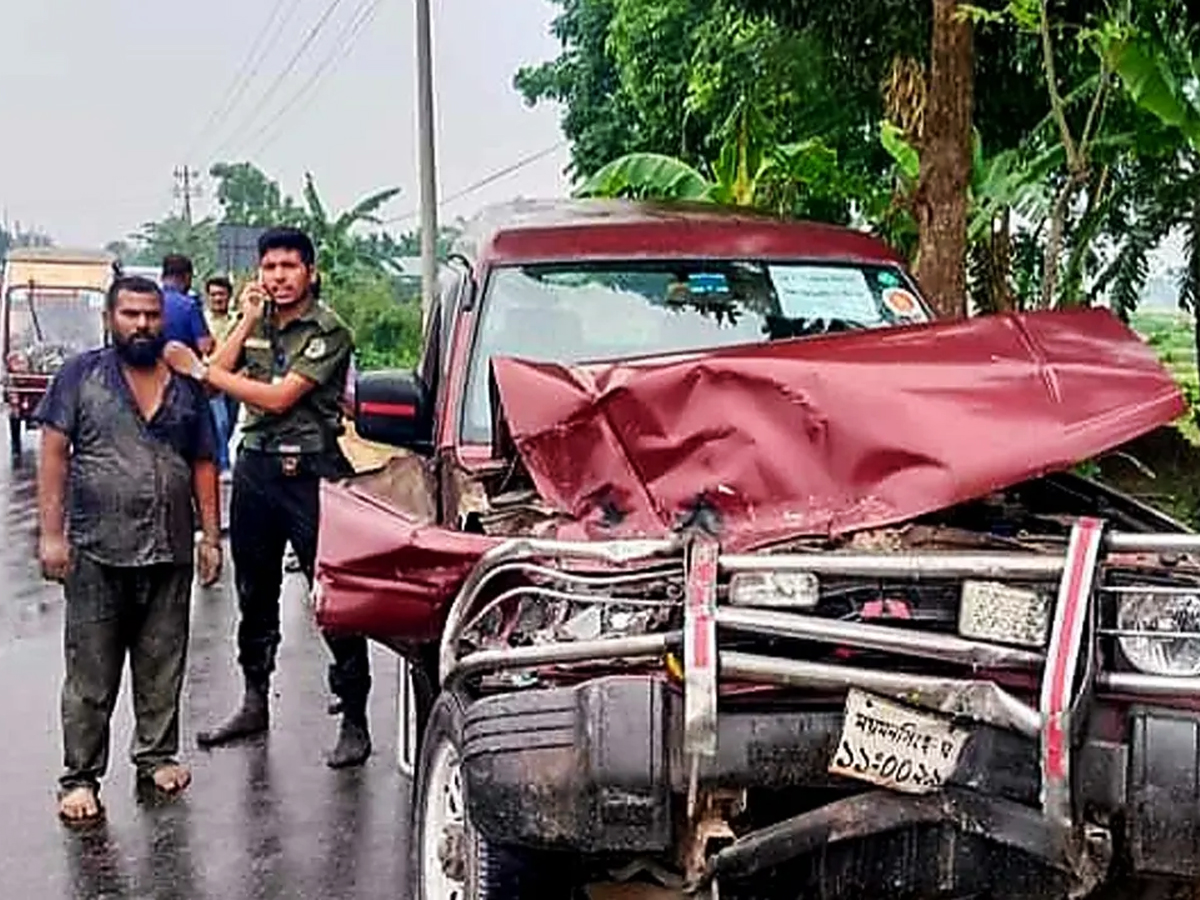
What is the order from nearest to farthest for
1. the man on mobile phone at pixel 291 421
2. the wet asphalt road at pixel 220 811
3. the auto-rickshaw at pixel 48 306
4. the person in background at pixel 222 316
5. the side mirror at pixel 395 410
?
1. the wet asphalt road at pixel 220 811
2. the side mirror at pixel 395 410
3. the man on mobile phone at pixel 291 421
4. the person in background at pixel 222 316
5. the auto-rickshaw at pixel 48 306

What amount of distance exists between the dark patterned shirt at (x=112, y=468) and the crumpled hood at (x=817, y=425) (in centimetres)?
217

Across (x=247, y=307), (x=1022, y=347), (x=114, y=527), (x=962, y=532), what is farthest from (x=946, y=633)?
(x=247, y=307)

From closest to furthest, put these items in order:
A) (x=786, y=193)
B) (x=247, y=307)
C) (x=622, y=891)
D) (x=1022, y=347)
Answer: (x=622, y=891)
(x=1022, y=347)
(x=247, y=307)
(x=786, y=193)

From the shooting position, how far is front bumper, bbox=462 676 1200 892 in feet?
10.2

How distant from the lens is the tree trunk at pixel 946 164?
876cm

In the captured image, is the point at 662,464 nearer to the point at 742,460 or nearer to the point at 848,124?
the point at 742,460

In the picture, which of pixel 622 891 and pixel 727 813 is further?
pixel 622 891

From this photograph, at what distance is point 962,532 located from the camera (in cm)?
387

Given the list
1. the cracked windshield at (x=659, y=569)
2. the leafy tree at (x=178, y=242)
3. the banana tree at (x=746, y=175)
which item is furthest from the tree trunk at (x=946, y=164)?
the leafy tree at (x=178, y=242)

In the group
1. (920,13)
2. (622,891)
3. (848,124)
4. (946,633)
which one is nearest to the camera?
(946,633)

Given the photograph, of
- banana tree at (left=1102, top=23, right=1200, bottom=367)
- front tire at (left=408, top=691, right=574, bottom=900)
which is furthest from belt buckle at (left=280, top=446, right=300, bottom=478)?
banana tree at (left=1102, top=23, right=1200, bottom=367)

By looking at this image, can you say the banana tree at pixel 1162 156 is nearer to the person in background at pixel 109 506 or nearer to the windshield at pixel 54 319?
the person in background at pixel 109 506

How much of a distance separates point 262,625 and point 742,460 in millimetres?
3563

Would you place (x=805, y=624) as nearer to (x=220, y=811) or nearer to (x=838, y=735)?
(x=838, y=735)
